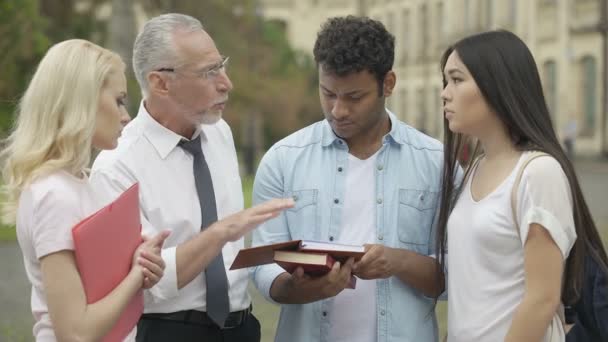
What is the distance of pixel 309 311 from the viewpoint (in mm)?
3994

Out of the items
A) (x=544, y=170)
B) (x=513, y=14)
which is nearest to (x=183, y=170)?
(x=544, y=170)

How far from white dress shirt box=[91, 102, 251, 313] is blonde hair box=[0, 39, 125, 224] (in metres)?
A: 0.54

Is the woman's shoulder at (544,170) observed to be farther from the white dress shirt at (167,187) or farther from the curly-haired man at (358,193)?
the white dress shirt at (167,187)

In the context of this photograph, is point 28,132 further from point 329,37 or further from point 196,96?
point 329,37

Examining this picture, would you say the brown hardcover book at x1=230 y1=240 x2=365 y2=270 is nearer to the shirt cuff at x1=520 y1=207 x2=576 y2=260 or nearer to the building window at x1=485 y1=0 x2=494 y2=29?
the shirt cuff at x1=520 y1=207 x2=576 y2=260

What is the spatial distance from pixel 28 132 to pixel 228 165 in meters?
1.15

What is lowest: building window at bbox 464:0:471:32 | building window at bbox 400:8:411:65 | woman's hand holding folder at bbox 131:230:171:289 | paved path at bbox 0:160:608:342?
building window at bbox 400:8:411:65

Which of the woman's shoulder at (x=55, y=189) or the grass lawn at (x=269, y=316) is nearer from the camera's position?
the woman's shoulder at (x=55, y=189)

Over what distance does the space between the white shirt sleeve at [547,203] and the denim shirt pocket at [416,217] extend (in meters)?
0.63

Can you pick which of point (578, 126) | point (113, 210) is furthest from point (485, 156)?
point (578, 126)

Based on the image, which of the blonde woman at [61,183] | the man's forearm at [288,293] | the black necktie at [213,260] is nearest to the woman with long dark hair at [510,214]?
the man's forearm at [288,293]

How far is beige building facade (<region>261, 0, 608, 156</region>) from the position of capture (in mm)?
34750

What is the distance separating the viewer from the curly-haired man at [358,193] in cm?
396

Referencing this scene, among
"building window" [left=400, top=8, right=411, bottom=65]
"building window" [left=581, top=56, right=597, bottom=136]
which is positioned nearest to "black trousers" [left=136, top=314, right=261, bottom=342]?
"building window" [left=581, top=56, right=597, bottom=136]
